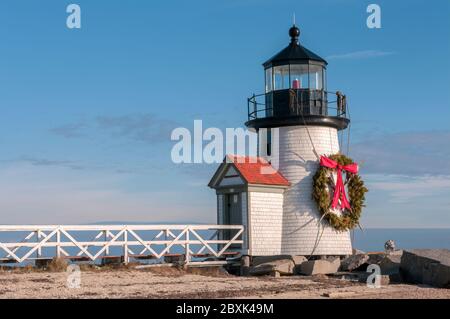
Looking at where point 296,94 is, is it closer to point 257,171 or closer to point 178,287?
point 257,171

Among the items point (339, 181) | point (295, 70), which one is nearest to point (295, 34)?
point (295, 70)

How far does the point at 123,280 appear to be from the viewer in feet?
62.6

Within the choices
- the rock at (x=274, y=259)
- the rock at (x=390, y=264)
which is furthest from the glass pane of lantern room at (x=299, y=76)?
the rock at (x=390, y=264)

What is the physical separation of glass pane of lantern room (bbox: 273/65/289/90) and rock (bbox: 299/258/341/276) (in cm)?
638

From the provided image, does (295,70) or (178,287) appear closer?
(178,287)

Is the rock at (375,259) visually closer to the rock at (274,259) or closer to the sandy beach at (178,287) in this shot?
the rock at (274,259)

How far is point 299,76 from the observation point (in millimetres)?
27062

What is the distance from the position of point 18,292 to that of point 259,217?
11.5m

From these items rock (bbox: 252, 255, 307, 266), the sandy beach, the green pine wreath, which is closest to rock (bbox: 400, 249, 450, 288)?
the sandy beach

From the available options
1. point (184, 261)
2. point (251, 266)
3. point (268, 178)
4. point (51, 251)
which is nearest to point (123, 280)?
point (51, 251)

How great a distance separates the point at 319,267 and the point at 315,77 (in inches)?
274
